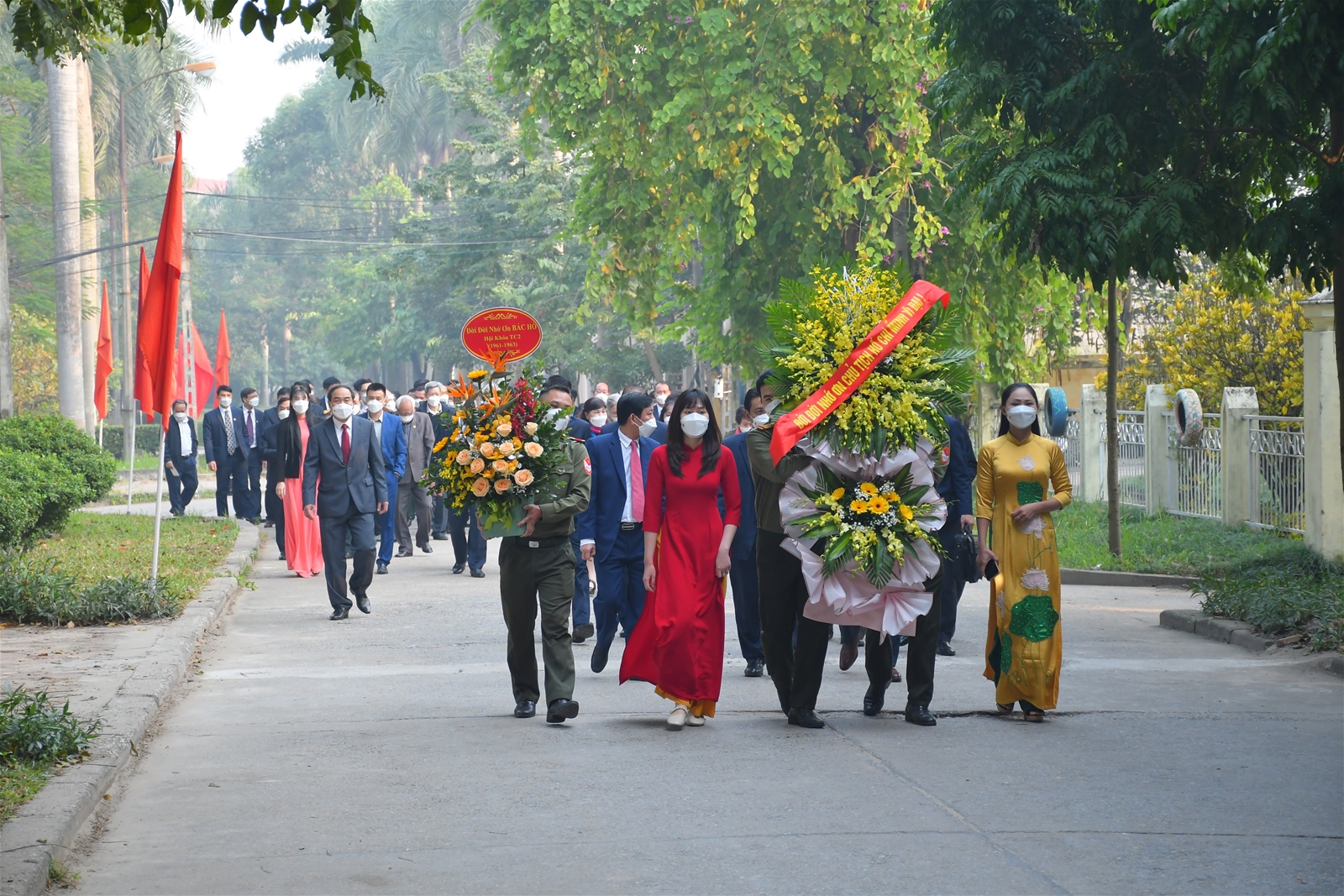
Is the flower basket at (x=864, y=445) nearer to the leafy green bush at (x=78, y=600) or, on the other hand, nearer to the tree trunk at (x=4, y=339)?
the leafy green bush at (x=78, y=600)

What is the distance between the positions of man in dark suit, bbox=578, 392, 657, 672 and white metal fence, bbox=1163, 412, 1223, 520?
10.1 metres

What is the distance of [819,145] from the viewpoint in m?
19.6

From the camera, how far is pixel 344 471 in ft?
43.4

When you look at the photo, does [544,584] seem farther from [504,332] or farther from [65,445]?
[65,445]

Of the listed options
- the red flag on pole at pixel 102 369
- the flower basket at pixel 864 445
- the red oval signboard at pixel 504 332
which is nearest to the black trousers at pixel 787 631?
the flower basket at pixel 864 445

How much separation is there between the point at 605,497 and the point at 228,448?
1321 cm

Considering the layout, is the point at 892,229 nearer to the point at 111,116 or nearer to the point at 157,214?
the point at 111,116

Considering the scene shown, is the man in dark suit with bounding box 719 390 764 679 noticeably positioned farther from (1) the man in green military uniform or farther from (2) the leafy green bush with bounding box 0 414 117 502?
(2) the leafy green bush with bounding box 0 414 117 502

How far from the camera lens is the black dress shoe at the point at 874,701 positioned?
8.41 metres

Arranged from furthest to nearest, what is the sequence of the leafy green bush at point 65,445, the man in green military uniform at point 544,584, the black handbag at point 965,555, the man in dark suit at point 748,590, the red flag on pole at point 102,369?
the red flag on pole at point 102,369
the leafy green bush at point 65,445
the man in dark suit at point 748,590
the black handbag at point 965,555
the man in green military uniform at point 544,584

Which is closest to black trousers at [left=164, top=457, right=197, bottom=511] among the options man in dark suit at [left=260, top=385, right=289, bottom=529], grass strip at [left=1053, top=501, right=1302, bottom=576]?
man in dark suit at [left=260, top=385, right=289, bottom=529]

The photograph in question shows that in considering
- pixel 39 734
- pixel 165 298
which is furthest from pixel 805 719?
pixel 165 298

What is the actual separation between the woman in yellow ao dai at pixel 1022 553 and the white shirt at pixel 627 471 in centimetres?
286

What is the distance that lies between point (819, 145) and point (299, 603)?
9.34 m
